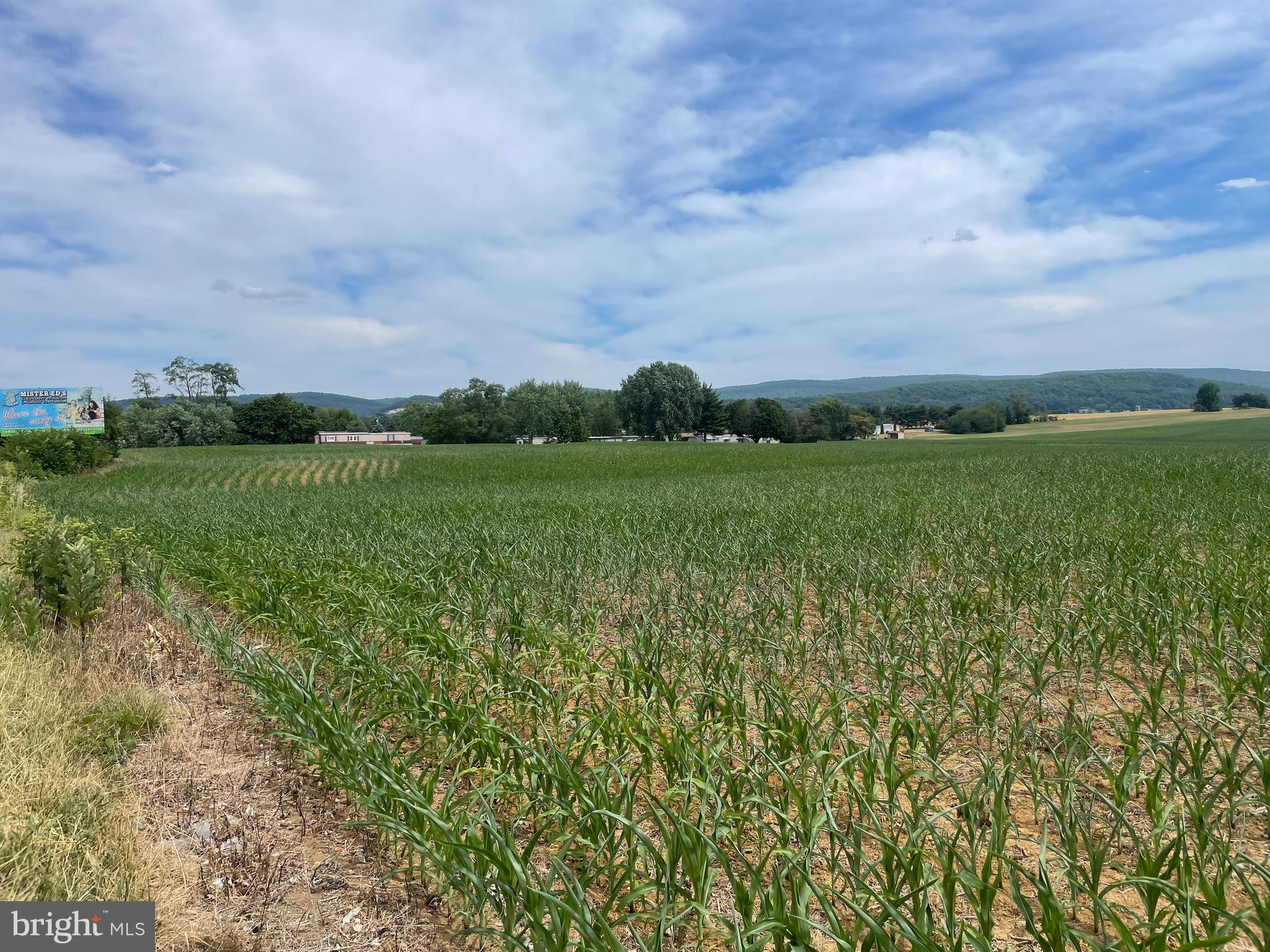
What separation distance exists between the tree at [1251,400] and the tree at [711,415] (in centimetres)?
9610

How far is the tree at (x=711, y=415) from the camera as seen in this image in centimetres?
10706

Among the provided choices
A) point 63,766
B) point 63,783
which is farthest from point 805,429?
point 63,783

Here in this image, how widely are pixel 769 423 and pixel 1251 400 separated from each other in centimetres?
9259

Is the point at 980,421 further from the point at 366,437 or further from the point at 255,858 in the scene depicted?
the point at 366,437

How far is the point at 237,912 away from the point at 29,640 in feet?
15.9

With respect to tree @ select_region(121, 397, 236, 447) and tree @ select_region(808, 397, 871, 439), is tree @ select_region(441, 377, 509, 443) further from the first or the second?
tree @ select_region(808, 397, 871, 439)

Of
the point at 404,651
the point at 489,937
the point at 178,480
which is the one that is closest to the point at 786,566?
the point at 404,651

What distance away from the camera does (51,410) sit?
41062 mm

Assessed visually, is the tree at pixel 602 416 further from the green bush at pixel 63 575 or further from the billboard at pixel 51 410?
the green bush at pixel 63 575

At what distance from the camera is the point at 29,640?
6086 millimetres

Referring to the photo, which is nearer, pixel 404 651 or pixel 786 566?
pixel 404 651

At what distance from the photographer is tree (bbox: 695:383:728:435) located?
107062mm

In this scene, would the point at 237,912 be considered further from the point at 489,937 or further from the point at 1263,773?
the point at 1263,773

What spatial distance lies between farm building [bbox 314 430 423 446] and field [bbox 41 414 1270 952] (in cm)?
12903
